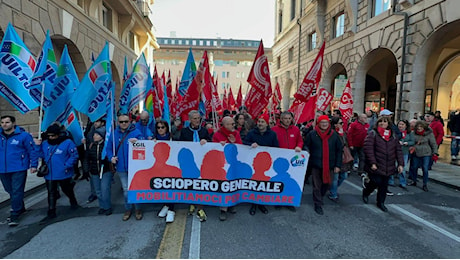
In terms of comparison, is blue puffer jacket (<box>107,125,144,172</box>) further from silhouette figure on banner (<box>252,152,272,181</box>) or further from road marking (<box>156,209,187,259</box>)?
silhouette figure on banner (<box>252,152,272,181</box>)

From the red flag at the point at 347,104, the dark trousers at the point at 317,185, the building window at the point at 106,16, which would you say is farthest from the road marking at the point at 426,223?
the building window at the point at 106,16

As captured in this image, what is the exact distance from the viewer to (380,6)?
40.6 ft

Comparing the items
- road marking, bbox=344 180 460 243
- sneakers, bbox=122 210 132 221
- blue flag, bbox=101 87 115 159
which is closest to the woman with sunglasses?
sneakers, bbox=122 210 132 221

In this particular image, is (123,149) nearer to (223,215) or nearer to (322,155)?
(223,215)

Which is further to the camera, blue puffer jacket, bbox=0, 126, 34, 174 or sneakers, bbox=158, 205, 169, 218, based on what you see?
sneakers, bbox=158, 205, 169, 218

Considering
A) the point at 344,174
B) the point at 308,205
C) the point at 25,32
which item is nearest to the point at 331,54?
the point at 344,174

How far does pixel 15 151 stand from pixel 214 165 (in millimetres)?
3090

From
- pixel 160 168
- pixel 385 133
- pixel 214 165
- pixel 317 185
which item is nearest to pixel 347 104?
pixel 385 133

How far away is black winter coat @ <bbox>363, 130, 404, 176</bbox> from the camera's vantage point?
446 centimetres

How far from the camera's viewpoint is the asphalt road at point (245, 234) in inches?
120

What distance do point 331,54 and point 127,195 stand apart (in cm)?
1666

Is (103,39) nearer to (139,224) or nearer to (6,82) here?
(6,82)

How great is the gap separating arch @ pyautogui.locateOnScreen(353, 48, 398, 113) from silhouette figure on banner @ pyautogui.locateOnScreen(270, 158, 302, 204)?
→ 12080mm

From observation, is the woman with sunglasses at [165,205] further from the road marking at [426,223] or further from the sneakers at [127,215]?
the road marking at [426,223]
